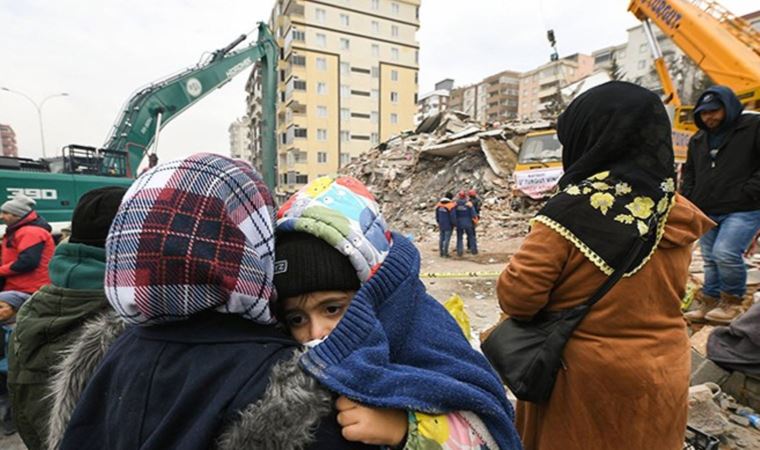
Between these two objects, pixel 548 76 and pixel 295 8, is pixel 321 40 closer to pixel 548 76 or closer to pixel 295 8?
pixel 295 8

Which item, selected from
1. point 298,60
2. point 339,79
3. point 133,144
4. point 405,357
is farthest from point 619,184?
point 339,79

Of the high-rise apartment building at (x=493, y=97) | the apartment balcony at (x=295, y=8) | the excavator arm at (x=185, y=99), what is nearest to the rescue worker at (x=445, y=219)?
the excavator arm at (x=185, y=99)

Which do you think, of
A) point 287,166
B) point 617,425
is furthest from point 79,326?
point 287,166

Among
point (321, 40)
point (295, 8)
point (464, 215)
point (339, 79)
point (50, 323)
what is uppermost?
point (295, 8)

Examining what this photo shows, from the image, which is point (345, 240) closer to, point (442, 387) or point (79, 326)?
point (442, 387)

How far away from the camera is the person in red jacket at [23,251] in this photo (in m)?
3.42

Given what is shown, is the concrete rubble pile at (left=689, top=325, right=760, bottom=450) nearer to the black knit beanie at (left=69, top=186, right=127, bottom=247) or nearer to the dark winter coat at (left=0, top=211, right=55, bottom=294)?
the black knit beanie at (left=69, top=186, right=127, bottom=247)

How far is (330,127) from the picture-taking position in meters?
41.8

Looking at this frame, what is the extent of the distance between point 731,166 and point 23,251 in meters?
5.82

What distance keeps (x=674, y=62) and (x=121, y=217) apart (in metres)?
45.2

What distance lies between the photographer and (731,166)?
276 centimetres

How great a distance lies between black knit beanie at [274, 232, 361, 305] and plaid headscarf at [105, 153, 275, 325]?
17 centimetres

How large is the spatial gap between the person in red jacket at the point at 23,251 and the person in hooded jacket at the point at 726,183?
5.50m

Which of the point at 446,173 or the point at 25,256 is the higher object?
the point at 446,173
